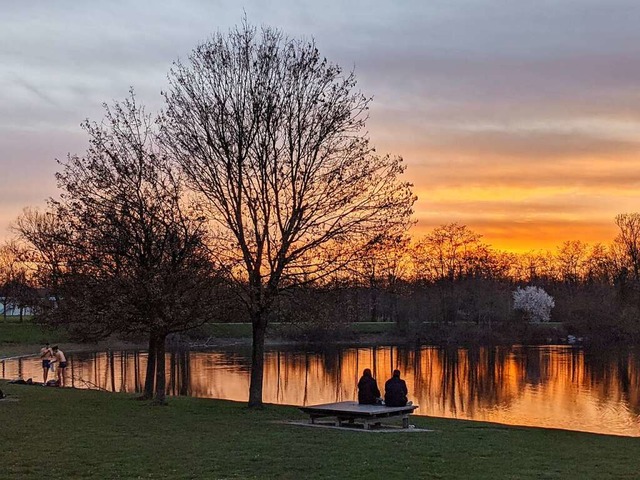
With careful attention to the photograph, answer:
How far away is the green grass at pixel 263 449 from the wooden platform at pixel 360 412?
0.71 m

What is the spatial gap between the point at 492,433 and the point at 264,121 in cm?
1044

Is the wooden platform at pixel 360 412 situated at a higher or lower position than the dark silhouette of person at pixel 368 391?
lower

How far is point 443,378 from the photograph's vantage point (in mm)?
46094

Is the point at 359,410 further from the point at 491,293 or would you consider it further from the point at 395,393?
the point at 491,293

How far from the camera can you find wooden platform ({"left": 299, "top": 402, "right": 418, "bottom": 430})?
1809 cm

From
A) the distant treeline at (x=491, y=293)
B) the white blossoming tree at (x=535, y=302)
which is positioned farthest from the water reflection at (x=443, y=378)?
the white blossoming tree at (x=535, y=302)

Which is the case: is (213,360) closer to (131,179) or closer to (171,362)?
(171,362)

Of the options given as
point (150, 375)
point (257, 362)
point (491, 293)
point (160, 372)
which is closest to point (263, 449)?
point (257, 362)

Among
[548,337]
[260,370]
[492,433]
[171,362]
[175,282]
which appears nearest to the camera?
[492,433]

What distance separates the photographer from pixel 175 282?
68.9ft

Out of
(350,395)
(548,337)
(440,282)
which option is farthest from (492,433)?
(440,282)

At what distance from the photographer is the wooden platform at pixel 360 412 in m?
18.1

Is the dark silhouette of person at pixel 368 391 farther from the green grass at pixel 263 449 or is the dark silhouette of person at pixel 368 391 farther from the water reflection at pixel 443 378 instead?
the water reflection at pixel 443 378

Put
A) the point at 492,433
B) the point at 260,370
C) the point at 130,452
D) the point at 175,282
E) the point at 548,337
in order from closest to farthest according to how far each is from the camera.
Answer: the point at 130,452, the point at 492,433, the point at 175,282, the point at 260,370, the point at 548,337
